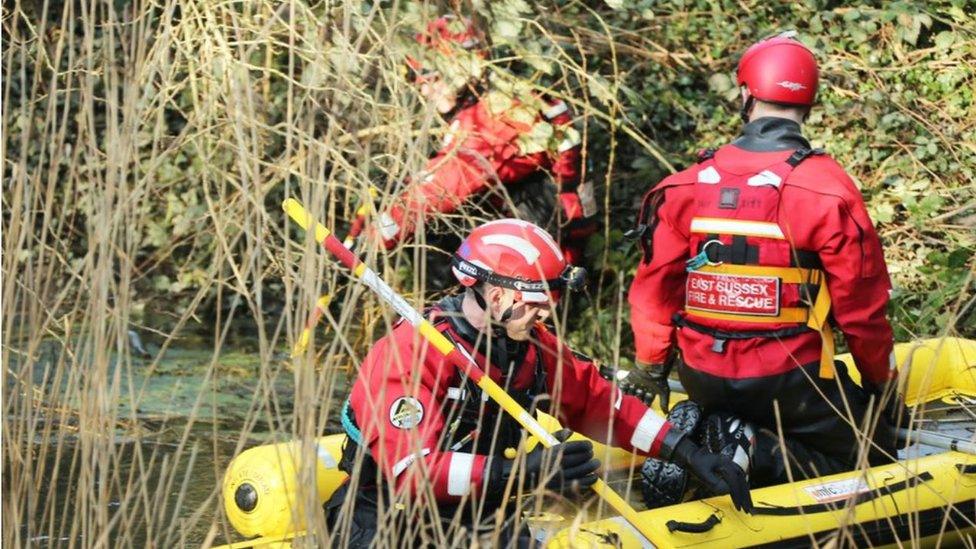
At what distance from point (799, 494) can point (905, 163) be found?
144 inches

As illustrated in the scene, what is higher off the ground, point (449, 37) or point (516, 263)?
point (449, 37)

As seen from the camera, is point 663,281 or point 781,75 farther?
point 663,281

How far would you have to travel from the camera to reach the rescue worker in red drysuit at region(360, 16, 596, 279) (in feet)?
20.3

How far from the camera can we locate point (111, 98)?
10.1ft

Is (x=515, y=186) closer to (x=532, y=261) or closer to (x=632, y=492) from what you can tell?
(x=632, y=492)

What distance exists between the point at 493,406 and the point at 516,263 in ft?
1.27

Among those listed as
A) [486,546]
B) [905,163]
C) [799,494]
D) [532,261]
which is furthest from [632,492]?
[905,163]

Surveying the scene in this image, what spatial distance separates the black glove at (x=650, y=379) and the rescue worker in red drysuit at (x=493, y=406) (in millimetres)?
807

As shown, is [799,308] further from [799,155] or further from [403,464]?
[403,464]

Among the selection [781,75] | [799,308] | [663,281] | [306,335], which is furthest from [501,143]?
[306,335]

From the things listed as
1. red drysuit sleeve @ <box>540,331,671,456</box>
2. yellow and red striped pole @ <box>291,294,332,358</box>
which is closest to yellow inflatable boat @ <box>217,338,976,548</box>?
red drysuit sleeve @ <box>540,331,671,456</box>

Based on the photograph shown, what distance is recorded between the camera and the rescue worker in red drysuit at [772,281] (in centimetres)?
459

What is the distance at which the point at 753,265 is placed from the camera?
4.63m

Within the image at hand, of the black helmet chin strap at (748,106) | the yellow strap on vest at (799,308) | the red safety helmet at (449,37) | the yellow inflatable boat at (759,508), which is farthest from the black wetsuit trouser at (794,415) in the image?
A: the red safety helmet at (449,37)
